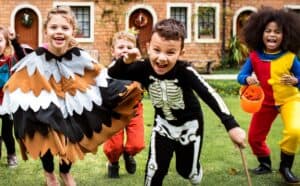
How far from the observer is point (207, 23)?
83.1 feet

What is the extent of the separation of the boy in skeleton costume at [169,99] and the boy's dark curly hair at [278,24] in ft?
5.79

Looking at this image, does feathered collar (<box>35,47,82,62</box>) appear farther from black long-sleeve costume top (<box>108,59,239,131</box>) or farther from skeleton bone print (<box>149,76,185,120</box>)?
skeleton bone print (<box>149,76,185,120</box>)

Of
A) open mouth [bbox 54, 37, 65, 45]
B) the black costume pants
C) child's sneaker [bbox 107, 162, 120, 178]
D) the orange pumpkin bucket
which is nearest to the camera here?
the black costume pants

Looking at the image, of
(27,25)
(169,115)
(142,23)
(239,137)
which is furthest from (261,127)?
(27,25)

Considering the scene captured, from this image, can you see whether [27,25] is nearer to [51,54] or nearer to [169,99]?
[51,54]

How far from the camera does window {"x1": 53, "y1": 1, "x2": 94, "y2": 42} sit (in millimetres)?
24000

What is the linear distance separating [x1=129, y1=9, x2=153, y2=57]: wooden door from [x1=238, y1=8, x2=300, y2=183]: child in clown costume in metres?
18.0

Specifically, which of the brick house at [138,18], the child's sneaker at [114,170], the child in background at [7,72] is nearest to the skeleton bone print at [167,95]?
the child's sneaker at [114,170]

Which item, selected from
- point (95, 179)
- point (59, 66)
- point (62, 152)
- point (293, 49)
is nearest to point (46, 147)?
point (62, 152)

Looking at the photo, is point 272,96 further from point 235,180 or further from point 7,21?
point 7,21

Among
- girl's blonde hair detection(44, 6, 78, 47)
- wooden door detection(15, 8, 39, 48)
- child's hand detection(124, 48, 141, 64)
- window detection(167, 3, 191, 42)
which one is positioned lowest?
child's hand detection(124, 48, 141, 64)

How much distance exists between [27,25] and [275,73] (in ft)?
61.6

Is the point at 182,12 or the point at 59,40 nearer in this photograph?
the point at 59,40

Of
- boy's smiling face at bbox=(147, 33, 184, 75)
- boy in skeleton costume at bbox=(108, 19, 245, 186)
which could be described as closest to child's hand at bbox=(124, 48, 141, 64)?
boy in skeleton costume at bbox=(108, 19, 245, 186)
